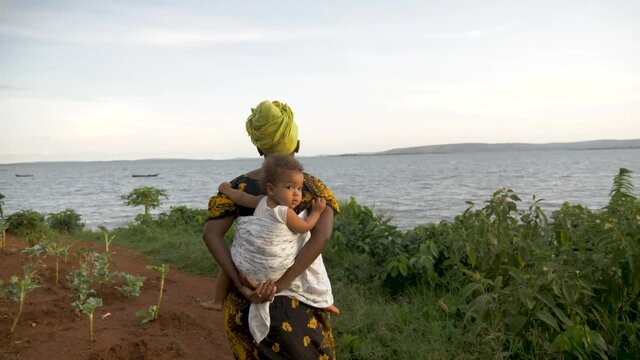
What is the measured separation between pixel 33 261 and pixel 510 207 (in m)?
5.73

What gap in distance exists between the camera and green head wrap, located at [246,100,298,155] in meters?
2.31

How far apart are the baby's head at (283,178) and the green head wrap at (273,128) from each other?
138 mm

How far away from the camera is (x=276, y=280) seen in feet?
7.39

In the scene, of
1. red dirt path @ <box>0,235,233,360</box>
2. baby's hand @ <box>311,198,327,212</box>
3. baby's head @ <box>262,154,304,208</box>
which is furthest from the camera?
red dirt path @ <box>0,235,233,360</box>

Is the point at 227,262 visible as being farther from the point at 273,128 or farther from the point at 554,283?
the point at 554,283

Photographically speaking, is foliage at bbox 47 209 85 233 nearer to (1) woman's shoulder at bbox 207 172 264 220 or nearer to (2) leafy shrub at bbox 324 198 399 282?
(2) leafy shrub at bbox 324 198 399 282

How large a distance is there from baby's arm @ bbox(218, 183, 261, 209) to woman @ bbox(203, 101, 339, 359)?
50 mm

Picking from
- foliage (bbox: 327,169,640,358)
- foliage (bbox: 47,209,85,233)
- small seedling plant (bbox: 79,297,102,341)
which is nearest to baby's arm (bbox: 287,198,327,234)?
foliage (bbox: 327,169,640,358)

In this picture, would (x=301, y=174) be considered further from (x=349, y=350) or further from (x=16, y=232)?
(x=16, y=232)

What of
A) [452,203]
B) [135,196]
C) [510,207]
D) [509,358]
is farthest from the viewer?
[452,203]

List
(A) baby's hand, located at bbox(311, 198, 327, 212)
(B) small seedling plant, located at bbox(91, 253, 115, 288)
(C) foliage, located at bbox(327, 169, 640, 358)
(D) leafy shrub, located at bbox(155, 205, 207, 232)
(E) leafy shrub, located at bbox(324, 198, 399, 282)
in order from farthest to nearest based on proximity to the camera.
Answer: (D) leafy shrub, located at bbox(155, 205, 207, 232)
(E) leafy shrub, located at bbox(324, 198, 399, 282)
(B) small seedling plant, located at bbox(91, 253, 115, 288)
(C) foliage, located at bbox(327, 169, 640, 358)
(A) baby's hand, located at bbox(311, 198, 327, 212)

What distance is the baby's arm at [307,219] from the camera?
2197 mm

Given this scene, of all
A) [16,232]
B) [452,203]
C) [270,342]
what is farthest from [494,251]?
[452,203]

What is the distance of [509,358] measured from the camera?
373cm
